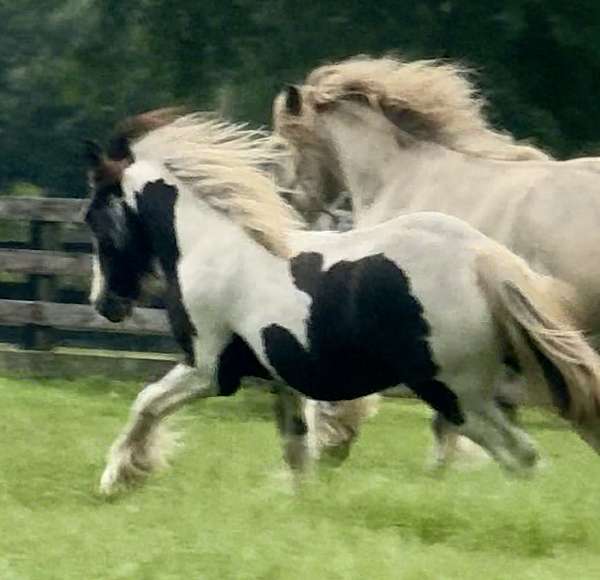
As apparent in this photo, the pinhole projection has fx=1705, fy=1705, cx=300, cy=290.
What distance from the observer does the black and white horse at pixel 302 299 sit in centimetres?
577

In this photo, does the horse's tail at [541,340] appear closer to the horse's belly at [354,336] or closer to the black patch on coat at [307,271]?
the horse's belly at [354,336]

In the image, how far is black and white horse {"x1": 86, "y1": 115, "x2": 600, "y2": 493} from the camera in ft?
18.9

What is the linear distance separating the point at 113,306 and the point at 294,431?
1045 millimetres

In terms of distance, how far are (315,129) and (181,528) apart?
3.38 meters

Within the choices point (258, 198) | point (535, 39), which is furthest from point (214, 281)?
point (535, 39)

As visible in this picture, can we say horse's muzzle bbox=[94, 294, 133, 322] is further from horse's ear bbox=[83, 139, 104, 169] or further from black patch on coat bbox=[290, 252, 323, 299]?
black patch on coat bbox=[290, 252, 323, 299]

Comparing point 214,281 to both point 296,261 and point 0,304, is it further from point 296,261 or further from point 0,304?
point 0,304

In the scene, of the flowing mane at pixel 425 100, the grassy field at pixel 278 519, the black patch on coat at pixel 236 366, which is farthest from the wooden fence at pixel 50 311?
the black patch on coat at pixel 236 366

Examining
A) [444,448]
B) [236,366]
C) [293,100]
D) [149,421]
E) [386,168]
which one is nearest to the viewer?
[236,366]

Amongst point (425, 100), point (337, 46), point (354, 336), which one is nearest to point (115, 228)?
point (354, 336)

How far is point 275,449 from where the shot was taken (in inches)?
340

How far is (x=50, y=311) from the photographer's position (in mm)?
12633

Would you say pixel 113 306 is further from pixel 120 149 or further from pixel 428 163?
pixel 428 163

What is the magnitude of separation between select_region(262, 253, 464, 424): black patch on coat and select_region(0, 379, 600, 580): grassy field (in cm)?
44
